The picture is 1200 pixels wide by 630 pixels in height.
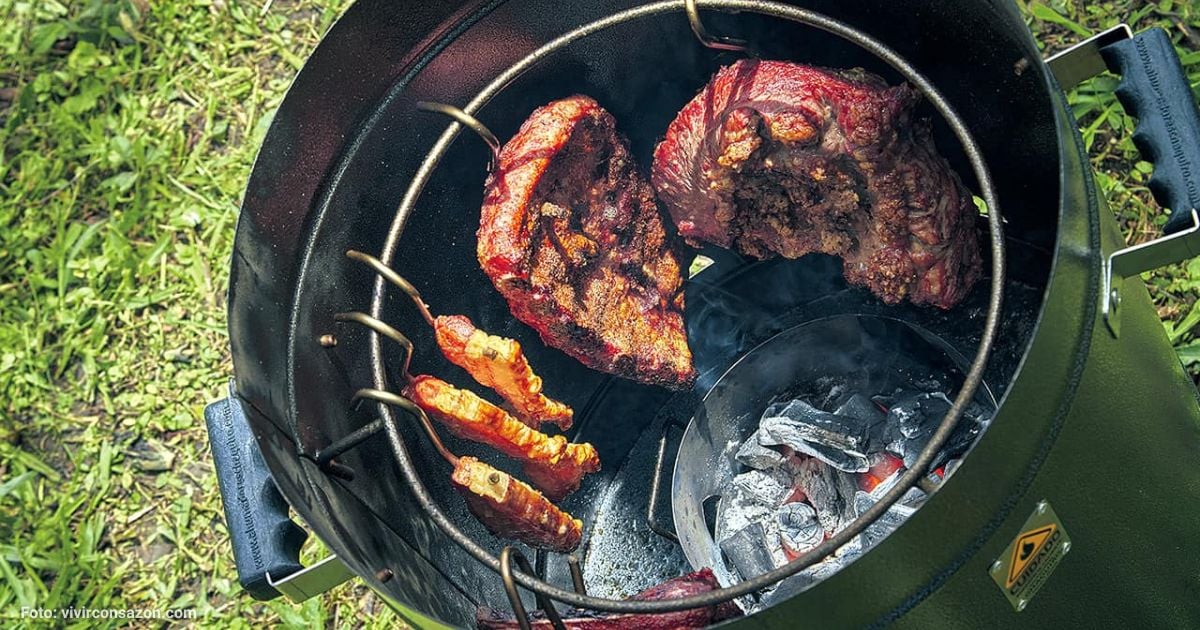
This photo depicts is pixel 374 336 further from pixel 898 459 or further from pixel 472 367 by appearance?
pixel 898 459

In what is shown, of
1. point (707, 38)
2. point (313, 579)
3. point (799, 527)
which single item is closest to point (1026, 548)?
point (799, 527)

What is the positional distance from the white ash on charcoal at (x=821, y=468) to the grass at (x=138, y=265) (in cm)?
142

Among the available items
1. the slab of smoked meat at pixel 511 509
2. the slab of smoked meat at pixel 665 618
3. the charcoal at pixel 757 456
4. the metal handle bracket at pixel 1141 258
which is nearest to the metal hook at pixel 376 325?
the slab of smoked meat at pixel 511 509

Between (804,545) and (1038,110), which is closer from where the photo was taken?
(1038,110)

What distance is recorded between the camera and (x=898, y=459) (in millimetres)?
2756

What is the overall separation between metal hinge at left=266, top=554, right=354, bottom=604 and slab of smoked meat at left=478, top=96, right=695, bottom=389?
82 cm

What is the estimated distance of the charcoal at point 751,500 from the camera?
2904mm

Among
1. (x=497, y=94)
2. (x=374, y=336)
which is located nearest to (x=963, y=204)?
(x=497, y=94)

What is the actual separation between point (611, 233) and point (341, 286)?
0.78 m

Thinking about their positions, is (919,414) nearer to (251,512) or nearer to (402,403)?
(402,403)

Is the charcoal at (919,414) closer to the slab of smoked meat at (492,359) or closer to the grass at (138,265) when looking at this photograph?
the slab of smoked meat at (492,359)

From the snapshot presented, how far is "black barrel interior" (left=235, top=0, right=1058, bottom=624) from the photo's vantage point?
261 centimetres

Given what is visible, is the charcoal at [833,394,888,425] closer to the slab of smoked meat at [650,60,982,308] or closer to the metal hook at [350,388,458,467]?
the slab of smoked meat at [650,60,982,308]

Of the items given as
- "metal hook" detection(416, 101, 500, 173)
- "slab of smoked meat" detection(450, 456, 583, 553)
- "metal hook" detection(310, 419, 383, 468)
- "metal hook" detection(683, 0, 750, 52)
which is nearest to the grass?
"slab of smoked meat" detection(450, 456, 583, 553)
